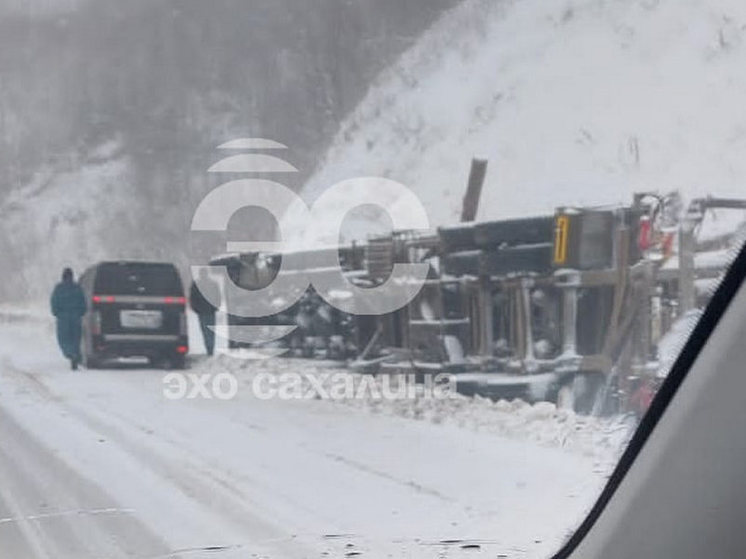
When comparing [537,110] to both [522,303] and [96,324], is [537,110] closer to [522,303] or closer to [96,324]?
Result: [522,303]

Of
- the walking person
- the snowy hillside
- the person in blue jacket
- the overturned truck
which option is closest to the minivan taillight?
the person in blue jacket

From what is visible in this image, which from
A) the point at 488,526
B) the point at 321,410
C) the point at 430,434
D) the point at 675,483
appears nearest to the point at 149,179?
the point at 321,410

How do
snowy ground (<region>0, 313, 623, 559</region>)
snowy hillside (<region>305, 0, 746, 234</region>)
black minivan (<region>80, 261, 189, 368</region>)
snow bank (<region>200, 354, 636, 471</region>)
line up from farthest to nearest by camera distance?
black minivan (<region>80, 261, 189, 368</region>), snow bank (<region>200, 354, 636, 471</region>), snowy hillside (<region>305, 0, 746, 234</region>), snowy ground (<region>0, 313, 623, 559</region>)

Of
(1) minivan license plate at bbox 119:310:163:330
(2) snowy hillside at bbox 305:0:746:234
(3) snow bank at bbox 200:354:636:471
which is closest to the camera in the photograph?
(2) snowy hillside at bbox 305:0:746:234

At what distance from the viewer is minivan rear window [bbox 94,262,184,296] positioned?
499 cm

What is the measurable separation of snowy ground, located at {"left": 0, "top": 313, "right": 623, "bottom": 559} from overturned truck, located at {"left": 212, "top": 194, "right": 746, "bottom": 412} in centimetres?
20

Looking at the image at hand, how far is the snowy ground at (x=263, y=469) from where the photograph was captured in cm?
424

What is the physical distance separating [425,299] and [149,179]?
1.48 meters

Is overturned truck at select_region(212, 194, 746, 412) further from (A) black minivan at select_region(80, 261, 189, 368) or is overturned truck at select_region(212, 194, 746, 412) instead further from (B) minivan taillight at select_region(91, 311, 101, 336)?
(B) minivan taillight at select_region(91, 311, 101, 336)

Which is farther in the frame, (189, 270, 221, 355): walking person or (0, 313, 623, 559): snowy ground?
(189, 270, 221, 355): walking person

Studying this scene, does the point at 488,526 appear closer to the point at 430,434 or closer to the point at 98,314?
the point at 430,434

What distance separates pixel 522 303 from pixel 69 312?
7.23 feet

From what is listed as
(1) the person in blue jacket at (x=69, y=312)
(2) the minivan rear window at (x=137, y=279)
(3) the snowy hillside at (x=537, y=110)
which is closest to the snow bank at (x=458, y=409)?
(2) the minivan rear window at (x=137, y=279)

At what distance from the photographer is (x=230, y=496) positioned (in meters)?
4.62
